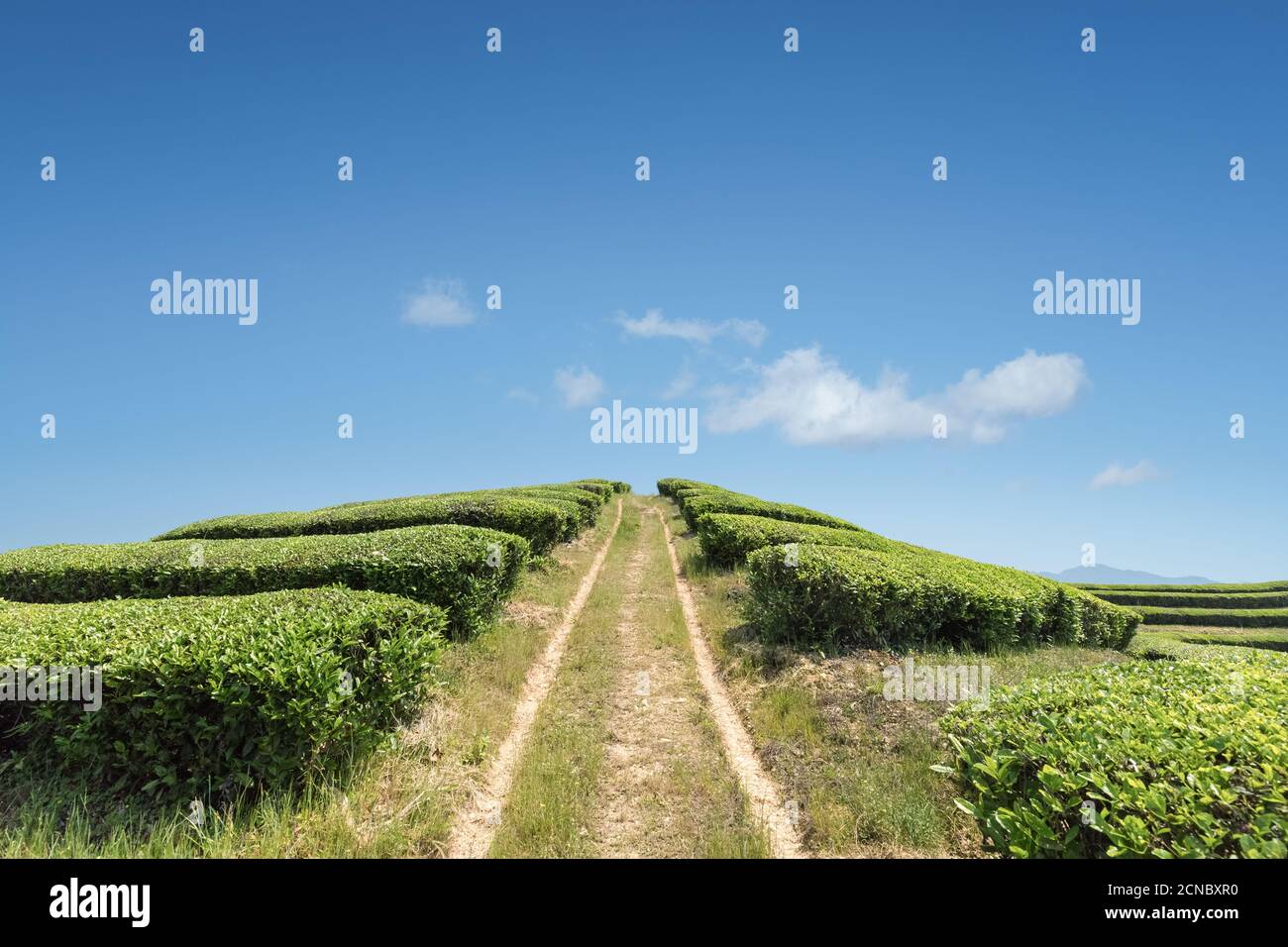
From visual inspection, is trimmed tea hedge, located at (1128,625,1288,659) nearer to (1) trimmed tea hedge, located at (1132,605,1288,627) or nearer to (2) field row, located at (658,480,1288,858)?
(1) trimmed tea hedge, located at (1132,605,1288,627)

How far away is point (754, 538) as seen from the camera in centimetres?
1576

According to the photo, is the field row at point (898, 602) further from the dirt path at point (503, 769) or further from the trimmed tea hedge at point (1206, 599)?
the trimmed tea hedge at point (1206, 599)

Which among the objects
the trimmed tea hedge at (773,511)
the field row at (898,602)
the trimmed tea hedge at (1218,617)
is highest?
the trimmed tea hedge at (773,511)

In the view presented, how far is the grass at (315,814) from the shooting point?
5.16 meters

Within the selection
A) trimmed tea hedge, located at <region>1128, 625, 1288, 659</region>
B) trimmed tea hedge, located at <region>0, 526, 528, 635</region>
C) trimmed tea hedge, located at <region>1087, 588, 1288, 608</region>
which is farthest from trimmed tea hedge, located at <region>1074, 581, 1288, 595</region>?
trimmed tea hedge, located at <region>0, 526, 528, 635</region>

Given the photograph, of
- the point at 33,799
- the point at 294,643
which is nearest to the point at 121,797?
the point at 33,799

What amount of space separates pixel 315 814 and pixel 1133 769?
22.9 feet

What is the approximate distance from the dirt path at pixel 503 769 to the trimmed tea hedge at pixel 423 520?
15.4 feet

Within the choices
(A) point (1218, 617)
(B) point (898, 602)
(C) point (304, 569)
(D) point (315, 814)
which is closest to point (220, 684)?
(D) point (315, 814)

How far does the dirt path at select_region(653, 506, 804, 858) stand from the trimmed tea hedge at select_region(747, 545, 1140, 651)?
1409mm

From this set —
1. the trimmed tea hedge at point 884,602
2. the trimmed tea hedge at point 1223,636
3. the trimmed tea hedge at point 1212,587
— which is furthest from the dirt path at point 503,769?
the trimmed tea hedge at point 1212,587

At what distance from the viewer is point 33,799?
5848 mm
